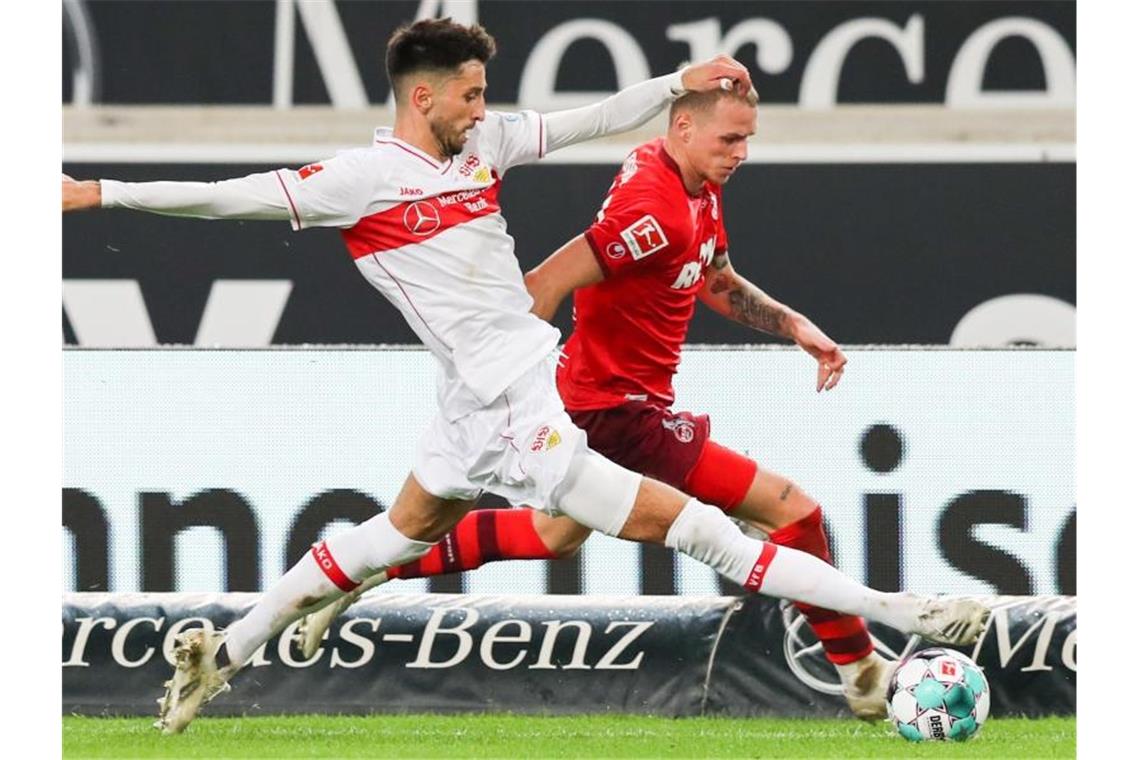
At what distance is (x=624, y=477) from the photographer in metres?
4.92

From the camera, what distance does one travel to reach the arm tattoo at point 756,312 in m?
5.73

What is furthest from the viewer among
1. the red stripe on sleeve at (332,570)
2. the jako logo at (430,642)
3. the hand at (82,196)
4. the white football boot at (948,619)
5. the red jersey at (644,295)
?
the jako logo at (430,642)

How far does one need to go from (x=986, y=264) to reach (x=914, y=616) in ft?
12.9

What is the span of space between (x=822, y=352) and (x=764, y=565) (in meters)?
0.96

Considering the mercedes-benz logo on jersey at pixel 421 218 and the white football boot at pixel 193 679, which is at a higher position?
the mercedes-benz logo on jersey at pixel 421 218

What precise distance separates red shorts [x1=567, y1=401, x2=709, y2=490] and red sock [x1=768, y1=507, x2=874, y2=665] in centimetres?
36

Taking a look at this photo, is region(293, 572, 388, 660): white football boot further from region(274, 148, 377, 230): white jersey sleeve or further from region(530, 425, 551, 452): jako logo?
region(274, 148, 377, 230): white jersey sleeve

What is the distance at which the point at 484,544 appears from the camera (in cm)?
572

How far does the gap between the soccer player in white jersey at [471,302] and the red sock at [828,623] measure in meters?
0.52

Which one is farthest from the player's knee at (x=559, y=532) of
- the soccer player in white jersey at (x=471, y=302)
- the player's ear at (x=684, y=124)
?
the player's ear at (x=684, y=124)

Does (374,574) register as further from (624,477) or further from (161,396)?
(161,396)

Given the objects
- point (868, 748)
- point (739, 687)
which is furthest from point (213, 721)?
point (868, 748)

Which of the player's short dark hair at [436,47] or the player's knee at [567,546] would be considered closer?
the player's short dark hair at [436,47]

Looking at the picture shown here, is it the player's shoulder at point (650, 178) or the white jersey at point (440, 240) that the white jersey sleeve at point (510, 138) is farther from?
the player's shoulder at point (650, 178)
